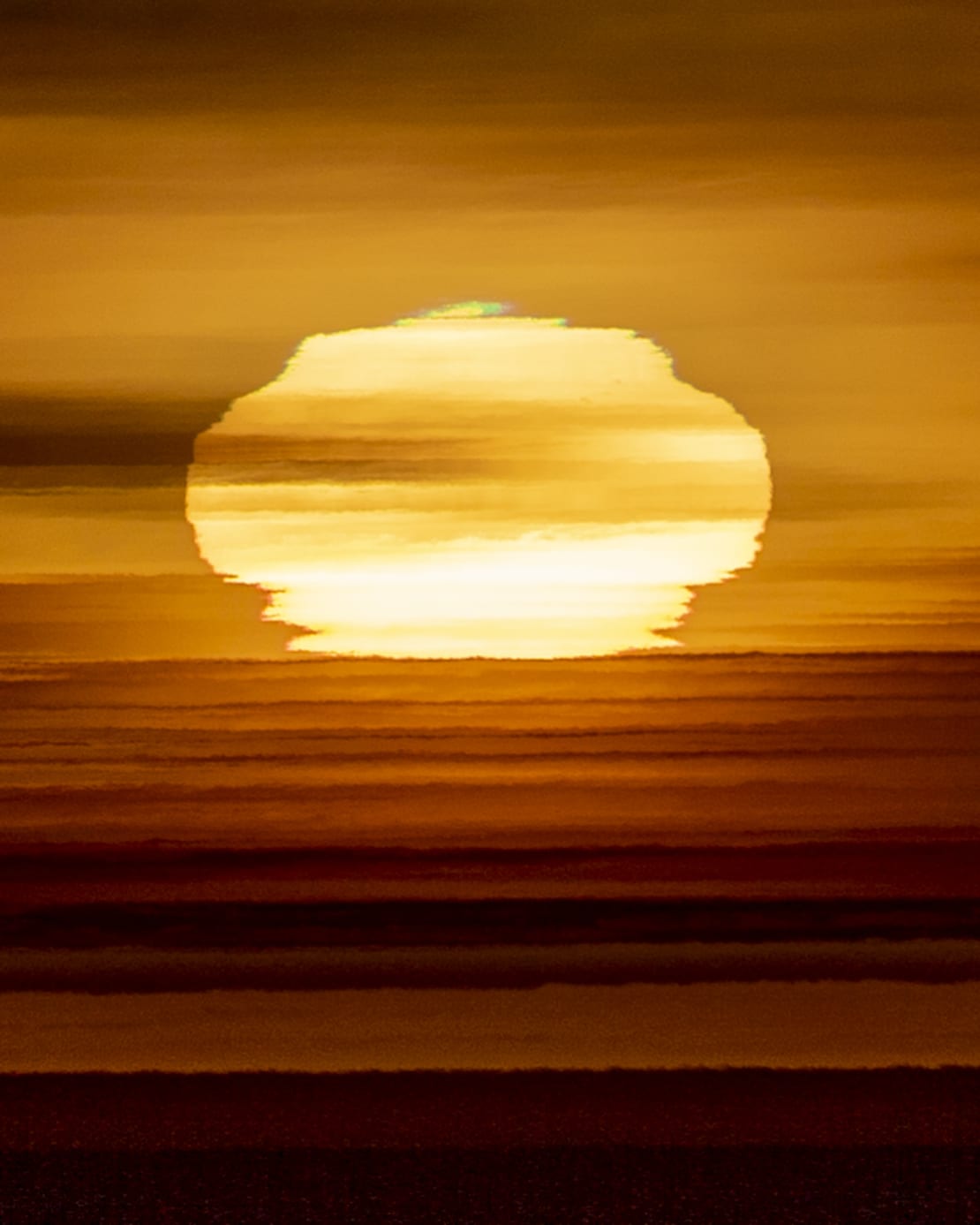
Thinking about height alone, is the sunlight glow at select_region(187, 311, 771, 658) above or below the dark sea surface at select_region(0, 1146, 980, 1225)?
Answer: above

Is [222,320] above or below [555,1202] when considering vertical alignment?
above

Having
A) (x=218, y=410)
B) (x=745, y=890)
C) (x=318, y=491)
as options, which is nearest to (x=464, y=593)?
(x=318, y=491)

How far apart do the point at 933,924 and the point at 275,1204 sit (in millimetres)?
1039

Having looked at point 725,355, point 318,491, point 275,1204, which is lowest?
point 275,1204

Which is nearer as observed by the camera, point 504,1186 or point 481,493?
point 504,1186

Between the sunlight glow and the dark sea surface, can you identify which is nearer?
the dark sea surface

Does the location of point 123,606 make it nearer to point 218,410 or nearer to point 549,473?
point 218,410

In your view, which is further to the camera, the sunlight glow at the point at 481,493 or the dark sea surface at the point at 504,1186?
the sunlight glow at the point at 481,493

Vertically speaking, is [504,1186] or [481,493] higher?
[481,493]

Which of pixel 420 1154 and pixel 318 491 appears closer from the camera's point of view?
pixel 420 1154

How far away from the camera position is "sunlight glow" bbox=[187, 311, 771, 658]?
85.7 inches

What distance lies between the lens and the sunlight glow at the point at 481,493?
7.14 ft

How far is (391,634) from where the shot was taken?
218cm

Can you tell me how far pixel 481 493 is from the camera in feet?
7.18
